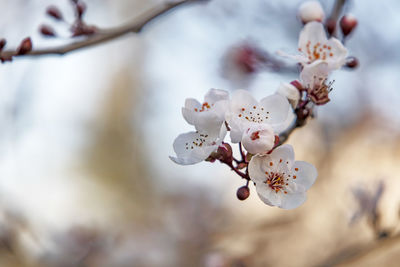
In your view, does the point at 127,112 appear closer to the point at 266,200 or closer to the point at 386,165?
the point at 386,165

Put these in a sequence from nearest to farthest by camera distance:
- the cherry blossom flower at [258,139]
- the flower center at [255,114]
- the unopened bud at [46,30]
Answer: the cherry blossom flower at [258,139]
the flower center at [255,114]
the unopened bud at [46,30]

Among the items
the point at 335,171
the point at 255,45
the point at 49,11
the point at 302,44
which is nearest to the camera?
the point at 302,44

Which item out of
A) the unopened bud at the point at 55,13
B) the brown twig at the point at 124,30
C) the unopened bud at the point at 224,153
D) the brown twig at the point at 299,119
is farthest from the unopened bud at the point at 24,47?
the brown twig at the point at 299,119

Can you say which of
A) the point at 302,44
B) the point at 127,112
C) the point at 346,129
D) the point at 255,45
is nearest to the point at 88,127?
the point at 127,112

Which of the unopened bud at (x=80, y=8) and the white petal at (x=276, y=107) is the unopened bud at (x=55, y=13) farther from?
the white petal at (x=276, y=107)

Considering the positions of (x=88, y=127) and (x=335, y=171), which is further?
(x=88, y=127)

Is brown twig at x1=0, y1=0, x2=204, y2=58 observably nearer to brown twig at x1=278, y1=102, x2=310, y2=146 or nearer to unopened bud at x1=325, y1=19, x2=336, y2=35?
unopened bud at x1=325, y1=19, x2=336, y2=35

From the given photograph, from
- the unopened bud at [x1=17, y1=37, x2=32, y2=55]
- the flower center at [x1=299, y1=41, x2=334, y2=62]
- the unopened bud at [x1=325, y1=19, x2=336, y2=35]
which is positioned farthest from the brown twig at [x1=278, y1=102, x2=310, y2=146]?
the unopened bud at [x1=17, y1=37, x2=32, y2=55]
